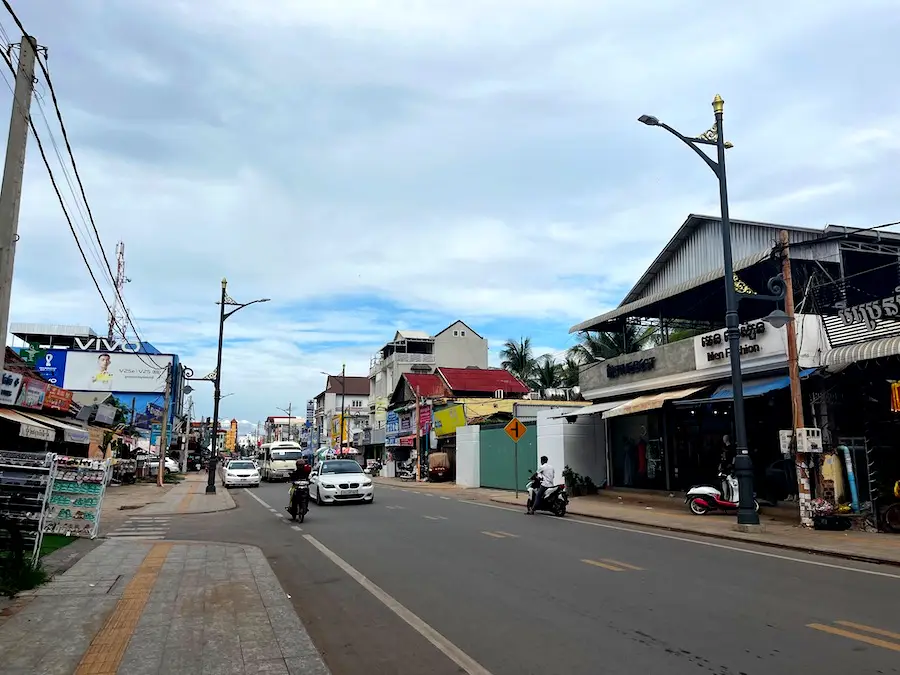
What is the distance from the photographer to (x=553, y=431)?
88.2ft

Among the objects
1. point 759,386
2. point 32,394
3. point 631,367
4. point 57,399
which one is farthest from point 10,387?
point 759,386

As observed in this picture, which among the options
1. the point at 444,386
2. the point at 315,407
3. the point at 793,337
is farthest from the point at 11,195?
the point at 315,407

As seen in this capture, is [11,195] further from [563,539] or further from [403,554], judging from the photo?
[563,539]

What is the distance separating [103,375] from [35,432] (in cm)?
5797

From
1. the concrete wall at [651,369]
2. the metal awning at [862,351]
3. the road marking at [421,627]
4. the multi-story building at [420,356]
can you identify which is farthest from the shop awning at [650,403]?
the multi-story building at [420,356]

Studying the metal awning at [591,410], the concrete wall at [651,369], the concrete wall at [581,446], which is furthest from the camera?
the concrete wall at [581,446]

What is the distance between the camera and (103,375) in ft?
240

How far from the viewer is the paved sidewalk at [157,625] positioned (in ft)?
17.8

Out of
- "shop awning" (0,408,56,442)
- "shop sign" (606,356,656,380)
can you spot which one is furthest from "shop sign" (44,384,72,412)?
"shop sign" (606,356,656,380)

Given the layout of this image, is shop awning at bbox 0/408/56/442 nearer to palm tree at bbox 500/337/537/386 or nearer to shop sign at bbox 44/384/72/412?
shop sign at bbox 44/384/72/412

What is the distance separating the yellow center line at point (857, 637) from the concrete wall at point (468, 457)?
93.6 ft

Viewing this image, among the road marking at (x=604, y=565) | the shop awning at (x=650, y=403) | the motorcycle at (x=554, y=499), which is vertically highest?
the shop awning at (x=650, y=403)

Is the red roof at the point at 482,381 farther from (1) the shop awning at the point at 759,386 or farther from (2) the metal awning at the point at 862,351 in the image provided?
(2) the metal awning at the point at 862,351

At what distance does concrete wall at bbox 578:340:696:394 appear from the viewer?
21.5 metres
